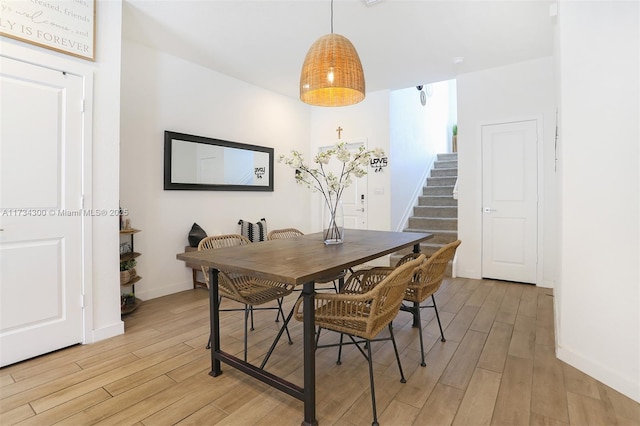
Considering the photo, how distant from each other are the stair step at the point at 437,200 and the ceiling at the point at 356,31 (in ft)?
7.63

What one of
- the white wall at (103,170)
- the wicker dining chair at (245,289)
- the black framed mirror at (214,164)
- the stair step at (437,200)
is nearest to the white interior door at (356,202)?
the black framed mirror at (214,164)

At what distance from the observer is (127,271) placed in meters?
3.07

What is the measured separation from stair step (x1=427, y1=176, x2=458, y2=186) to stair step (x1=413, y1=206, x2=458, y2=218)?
2.94 ft

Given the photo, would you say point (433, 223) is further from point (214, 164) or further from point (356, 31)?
point (214, 164)

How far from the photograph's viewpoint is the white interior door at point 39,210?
2.16 meters

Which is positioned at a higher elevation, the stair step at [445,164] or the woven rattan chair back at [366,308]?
the stair step at [445,164]

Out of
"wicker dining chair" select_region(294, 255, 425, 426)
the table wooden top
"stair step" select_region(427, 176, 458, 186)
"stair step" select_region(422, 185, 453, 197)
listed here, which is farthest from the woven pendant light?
"stair step" select_region(427, 176, 458, 186)

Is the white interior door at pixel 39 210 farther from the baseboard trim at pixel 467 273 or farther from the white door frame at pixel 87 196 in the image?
the baseboard trim at pixel 467 273

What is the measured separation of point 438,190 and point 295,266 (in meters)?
5.22

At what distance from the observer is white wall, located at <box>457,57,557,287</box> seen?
394 centimetres

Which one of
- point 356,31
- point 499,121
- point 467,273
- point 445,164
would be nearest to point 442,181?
point 445,164

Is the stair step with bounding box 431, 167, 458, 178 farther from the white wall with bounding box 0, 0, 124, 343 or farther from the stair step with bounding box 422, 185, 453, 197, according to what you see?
the white wall with bounding box 0, 0, 124, 343

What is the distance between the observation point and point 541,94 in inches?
157

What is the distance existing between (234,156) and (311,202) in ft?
6.17
